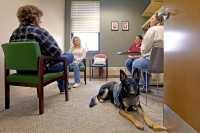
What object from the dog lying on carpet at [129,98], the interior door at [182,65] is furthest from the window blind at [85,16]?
the interior door at [182,65]

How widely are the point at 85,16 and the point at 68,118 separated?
3.94m

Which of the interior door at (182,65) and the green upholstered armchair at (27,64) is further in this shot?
the green upholstered armchair at (27,64)

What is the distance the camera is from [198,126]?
74 cm

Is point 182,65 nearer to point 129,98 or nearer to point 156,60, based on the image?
point 129,98

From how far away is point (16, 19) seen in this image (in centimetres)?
233

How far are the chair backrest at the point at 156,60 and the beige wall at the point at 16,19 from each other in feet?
6.12

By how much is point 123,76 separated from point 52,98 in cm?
113

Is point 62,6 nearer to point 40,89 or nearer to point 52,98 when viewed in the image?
point 52,98

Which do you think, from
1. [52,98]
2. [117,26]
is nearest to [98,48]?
[117,26]

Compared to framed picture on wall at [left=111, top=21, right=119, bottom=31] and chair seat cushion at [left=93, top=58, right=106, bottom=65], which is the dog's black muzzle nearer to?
chair seat cushion at [left=93, top=58, right=106, bottom=65]

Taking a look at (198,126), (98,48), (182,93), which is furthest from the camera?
(98,48)

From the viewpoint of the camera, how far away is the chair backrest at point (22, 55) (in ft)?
5.14

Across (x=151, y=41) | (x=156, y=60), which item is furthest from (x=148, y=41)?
(x=156, y=60)

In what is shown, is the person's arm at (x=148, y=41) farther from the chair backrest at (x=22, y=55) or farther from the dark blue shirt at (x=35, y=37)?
the chair backrest at (x=22, y=55)
